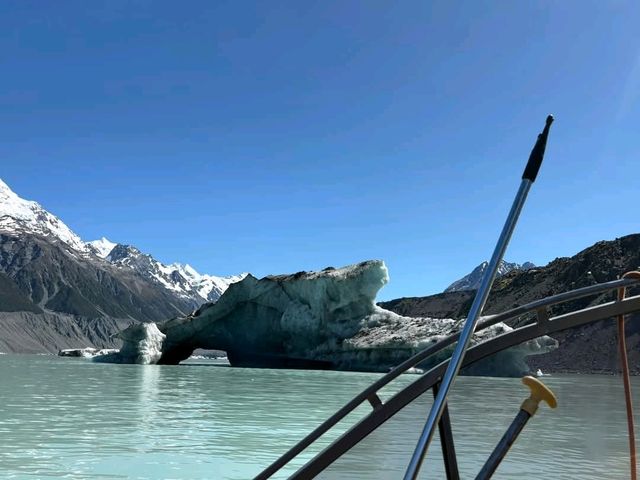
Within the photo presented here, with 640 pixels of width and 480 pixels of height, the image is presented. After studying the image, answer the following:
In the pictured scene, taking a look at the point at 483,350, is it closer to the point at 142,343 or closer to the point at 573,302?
the point at 142,343

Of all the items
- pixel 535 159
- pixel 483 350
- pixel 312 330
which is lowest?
pixel 483 350

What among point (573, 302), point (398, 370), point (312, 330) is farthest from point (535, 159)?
point (573, 302)

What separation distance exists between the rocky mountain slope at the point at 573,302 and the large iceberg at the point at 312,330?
25529 millimetres

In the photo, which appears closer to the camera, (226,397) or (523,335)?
(523,335)

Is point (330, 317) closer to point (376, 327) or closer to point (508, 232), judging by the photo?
point (376, 327)

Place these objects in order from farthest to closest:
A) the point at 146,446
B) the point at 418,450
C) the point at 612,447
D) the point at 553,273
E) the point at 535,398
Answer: the point at 553,273 → the point at 612,447 → the point at 146,446 → the point at 535,398 → the point at 418,450

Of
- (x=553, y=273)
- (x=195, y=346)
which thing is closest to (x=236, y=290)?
(x=195, y=346)

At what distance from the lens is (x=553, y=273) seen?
438ft

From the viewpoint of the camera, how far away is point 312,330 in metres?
58.2

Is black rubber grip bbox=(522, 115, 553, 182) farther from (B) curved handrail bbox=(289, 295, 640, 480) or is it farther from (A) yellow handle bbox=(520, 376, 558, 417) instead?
(A) yellow handle bbox=(520, 376, 558, 417)

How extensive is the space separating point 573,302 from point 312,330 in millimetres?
62403

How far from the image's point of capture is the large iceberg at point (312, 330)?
50.2 m

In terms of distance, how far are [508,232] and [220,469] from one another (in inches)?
318

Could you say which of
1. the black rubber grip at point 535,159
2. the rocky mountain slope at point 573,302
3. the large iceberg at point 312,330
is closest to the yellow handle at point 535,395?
the black rubber grip at point 535,159
